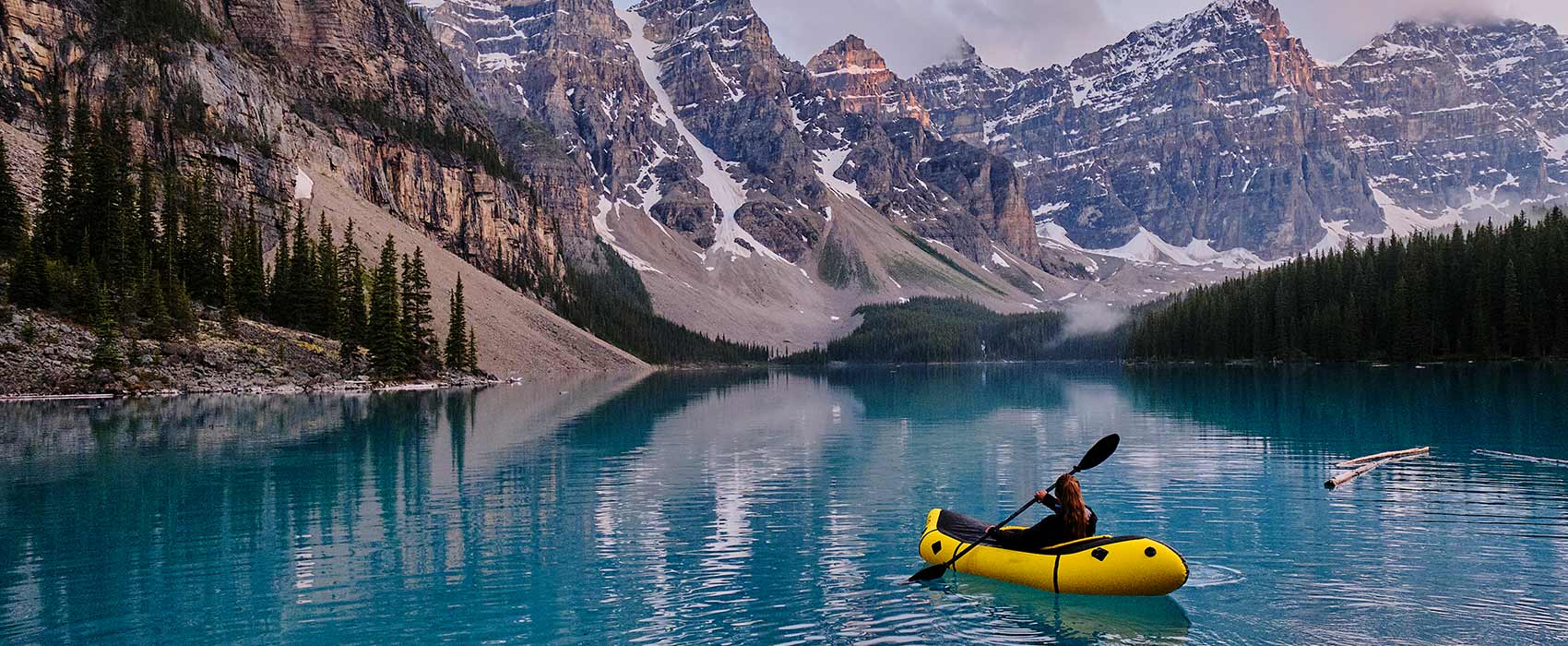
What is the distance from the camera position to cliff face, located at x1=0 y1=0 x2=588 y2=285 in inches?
4471

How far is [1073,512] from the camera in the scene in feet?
60.6

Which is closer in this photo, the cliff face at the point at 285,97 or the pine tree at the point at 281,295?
Answer: the pine tree at the point at 281,295

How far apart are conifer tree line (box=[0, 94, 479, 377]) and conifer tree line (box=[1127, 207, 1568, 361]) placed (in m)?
99.6

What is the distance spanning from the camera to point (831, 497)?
1182 inches

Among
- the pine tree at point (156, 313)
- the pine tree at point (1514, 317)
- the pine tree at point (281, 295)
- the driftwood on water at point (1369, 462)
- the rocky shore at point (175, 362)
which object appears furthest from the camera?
the pine tree at point (1514, 317)

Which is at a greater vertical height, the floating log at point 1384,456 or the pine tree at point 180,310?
the pine tree at point 180,310

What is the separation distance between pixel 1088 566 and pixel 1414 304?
11068cm

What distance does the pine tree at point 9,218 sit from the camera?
245 ft

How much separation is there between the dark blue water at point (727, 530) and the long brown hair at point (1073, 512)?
1.24 meters

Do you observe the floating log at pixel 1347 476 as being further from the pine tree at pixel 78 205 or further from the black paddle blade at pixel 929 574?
the pine tree at pixel 78 205

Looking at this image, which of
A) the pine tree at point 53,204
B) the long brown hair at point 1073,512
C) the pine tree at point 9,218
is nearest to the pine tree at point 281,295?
the pine tree at point 53,204

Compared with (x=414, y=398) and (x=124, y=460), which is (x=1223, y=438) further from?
(x=414, y=398)

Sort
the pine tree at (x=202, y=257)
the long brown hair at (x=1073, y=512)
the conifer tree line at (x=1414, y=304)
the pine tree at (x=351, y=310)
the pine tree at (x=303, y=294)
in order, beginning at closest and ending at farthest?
the long brown hair at (x=1073, y=512), the pine tree at (x=202, y=257), the pine tree at (x=303, y=294), the pine tree at (x=351, y=310), the conifer tree line at (x=1414, y=304)

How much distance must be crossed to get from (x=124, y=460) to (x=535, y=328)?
109640mm
